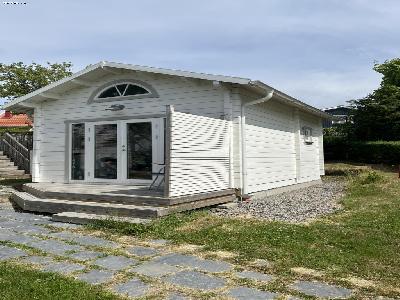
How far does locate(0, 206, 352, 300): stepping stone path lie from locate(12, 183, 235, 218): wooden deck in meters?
1.24

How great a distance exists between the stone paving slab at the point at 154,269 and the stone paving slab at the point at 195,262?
0.47ft

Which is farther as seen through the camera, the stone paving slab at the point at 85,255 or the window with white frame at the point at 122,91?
the window with white frame at the point at 122,91

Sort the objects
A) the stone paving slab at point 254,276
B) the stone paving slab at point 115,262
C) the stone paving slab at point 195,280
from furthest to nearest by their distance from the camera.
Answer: the stone paving slab at point 115,262 → the stone paving slab at point 254,276 → the stone paving slab at point 195,280

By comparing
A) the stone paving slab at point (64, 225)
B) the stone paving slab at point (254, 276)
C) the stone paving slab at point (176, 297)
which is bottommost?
the stone paving slab at point (176, 297)

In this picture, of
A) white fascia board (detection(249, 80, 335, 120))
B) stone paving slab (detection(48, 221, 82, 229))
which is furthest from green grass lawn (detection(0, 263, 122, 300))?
white fascia board (detection(249, 80, 335, 120))

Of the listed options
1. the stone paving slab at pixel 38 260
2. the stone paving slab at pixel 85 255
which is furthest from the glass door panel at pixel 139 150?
the stone paving slab at pixel 38 260

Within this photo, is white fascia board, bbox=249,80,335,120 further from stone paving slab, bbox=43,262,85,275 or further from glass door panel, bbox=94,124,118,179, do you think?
stone paving slab, bbox=43,262,85,275

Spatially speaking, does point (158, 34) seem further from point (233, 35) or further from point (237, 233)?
point (237, 233)

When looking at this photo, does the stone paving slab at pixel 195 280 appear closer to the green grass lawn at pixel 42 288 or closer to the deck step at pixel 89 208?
the green grass lawn at pixel 42 288

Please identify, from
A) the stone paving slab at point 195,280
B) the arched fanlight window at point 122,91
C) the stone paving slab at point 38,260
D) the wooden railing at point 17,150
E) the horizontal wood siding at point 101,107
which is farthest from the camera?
the wooden railing at point 17,150

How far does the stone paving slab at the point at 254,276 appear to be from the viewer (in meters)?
3.99

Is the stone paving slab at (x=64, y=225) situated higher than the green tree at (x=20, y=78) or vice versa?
the green tree at (x=20, y=78)

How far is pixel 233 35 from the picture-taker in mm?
12453

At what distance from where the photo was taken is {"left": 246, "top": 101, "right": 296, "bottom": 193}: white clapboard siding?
408 inches
